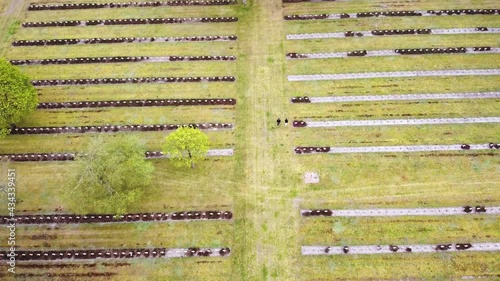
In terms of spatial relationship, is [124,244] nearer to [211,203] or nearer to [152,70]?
[211,203]

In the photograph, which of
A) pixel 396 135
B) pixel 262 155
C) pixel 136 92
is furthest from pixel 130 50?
pixel 396 135

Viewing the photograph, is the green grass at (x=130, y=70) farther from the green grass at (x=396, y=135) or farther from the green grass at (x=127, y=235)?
the green grass at (x=127, y=235)

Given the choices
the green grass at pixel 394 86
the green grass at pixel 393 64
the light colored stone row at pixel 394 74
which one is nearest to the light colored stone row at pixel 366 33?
the green grass at pixel 393 64

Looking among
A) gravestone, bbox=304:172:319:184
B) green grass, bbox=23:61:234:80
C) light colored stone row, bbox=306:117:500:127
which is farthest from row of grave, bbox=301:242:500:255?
green grass, bbox=23:61:234:80

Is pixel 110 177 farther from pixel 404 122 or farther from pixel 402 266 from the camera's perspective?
pixel 404 122

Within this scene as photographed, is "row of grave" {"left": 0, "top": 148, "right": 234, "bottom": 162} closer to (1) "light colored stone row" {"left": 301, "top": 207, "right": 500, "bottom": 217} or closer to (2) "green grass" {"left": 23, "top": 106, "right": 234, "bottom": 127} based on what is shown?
(2) "green grass" {"left": 23, "top": 106, "right": 234, "bottom": 127}
